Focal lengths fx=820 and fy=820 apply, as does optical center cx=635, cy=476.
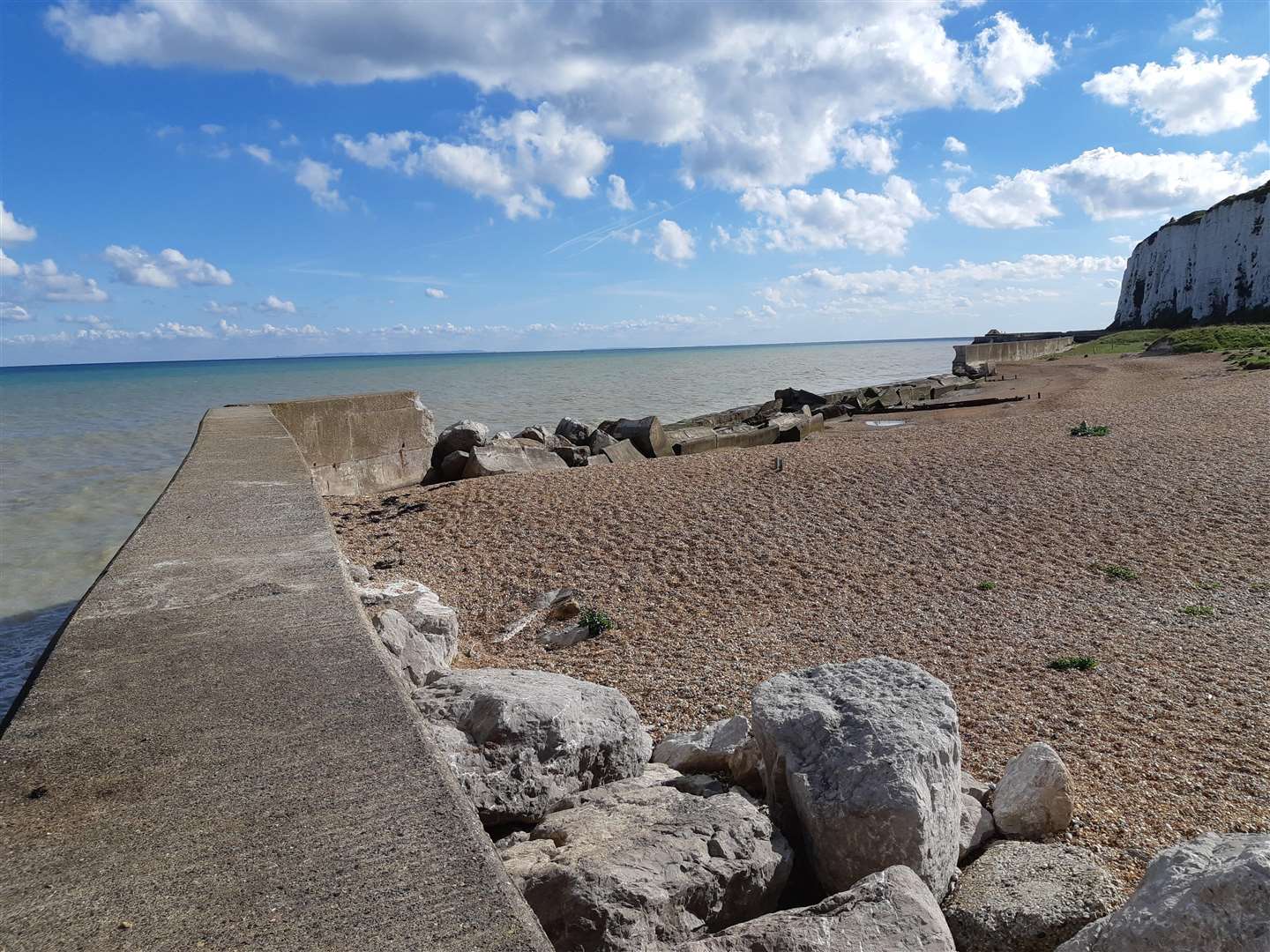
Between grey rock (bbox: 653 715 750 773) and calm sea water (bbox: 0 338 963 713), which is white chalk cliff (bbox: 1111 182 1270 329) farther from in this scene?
grey rock (bbox: 653 715 750 773)

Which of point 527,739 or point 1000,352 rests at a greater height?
point 1000,352

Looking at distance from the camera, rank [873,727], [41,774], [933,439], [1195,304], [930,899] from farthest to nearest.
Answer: [1195,304], [933,439], [873,727], [930,899], [41,774]

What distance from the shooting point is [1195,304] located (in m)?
57.1

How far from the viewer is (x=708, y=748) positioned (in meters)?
3.71

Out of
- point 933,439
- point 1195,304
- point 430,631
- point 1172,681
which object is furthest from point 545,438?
point 1195,304

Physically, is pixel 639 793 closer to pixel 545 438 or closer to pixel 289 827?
pixel 289 827

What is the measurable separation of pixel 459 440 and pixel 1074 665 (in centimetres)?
921

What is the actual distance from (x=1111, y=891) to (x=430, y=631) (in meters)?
3.84

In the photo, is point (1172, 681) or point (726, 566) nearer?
point (1172, 681)

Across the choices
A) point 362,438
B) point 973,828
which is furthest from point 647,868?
point 362,438

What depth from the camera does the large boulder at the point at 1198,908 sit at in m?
1.93

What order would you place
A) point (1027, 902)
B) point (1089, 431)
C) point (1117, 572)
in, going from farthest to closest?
point (1089, 431) → point (1117, 572) → point (1027, 902)

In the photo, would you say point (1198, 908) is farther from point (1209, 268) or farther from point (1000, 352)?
point (1209, 268)

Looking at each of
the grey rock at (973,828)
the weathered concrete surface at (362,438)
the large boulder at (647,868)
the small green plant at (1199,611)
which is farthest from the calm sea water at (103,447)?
the small green plant at (1199,611)
